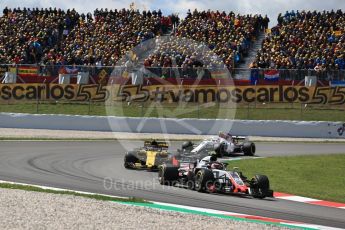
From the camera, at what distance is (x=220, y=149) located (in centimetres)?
2400

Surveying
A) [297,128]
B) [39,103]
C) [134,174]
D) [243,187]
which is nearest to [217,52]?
[297,128]

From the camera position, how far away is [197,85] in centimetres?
3441

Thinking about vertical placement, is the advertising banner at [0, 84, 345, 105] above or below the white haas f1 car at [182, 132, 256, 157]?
above

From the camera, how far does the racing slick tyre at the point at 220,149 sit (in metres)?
23.6

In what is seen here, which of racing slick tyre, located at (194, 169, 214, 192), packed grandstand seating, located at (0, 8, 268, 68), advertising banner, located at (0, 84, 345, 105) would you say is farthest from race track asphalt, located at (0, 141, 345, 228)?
packed grandstand seating, located at (0, 8, 268, 68)

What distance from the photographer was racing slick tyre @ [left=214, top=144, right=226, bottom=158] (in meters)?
23.6

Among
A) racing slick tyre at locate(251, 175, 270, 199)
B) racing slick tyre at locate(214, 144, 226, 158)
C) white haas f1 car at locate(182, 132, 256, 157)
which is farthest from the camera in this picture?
racing slick tyre at locate(214, 144, 226, 158)

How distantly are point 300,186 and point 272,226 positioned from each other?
6250 millimetres

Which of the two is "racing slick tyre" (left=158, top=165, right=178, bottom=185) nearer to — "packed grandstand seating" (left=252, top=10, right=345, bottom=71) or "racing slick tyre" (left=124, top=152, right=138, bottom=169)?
"racing slick tyre" (left=124, top=152, right=138, bottom=169)

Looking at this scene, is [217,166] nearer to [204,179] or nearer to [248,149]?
[204,179]

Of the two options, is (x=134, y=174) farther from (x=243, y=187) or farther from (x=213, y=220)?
(x=213, y=220)

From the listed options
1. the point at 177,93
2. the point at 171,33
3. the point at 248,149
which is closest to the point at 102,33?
the point at 171,33

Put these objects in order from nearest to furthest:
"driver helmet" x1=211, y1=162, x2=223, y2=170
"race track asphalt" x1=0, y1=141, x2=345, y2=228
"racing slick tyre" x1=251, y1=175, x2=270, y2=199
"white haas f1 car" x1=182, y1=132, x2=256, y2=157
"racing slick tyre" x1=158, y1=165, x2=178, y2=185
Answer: "race track asphalt" x1=0, y1=141, x2=345, y2=228
"racing slick tyre" x1=251, y1=175, x2=270, y2=199
"driver helmet" x1=211, y1=162, x2=223, y2=170
"racing slick tyre" x1=158, y1=165, x2=178, y2=185
"white haas f1 car" x1=182, y1=132, x2=256, y2=157

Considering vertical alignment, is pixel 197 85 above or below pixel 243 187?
above
